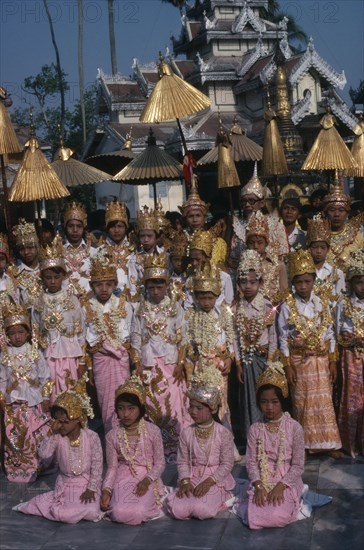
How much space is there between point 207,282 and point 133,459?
158cm

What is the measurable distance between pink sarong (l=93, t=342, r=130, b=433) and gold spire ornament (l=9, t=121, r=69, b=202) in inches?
79.4

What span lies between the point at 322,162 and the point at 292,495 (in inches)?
176

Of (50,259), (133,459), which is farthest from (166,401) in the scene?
(50,259)

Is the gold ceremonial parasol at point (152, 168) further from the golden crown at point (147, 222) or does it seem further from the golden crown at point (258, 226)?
the golden crown at point (258, 226)

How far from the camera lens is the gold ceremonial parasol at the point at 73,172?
9305 millimetres

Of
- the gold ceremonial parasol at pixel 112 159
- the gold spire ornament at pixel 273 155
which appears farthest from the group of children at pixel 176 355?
the gold ceremonial parasol at pixel 112 159

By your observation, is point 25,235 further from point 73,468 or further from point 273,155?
point 273,155

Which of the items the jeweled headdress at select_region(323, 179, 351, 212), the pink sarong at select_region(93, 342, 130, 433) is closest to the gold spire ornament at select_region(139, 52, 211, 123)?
the jeweled headdress at select_region(323, 179, 351, 212)

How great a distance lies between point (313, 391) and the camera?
621 centimetres

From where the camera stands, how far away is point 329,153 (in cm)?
849

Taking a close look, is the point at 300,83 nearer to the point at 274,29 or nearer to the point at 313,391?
the point at 274,29

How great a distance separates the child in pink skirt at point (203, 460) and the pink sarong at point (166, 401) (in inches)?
39.1

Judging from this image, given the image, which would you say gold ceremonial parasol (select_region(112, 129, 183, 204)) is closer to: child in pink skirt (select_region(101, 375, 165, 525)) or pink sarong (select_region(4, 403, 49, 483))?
pink sarong (select_region(4, 403, 49, 483))

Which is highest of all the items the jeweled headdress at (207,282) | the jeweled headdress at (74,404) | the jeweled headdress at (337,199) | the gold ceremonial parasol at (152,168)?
the gold ceremonial parasol at (152,168)
